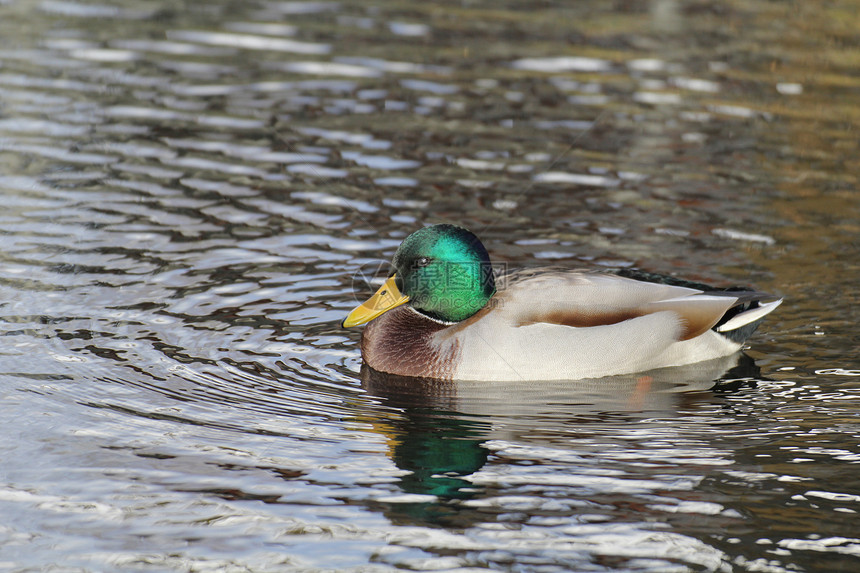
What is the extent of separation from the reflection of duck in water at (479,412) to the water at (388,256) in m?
0.03

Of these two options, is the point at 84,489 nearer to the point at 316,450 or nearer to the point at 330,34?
the point at 316,450

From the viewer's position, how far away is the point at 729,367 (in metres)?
Result: 7.85

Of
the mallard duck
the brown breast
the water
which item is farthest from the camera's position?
the brown breast

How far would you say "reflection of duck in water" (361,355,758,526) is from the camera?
237 inches

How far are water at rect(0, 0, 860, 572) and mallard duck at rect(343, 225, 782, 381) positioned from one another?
0.15m

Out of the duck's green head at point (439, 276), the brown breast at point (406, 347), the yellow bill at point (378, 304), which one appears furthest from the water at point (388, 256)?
the duck's green head at point (439, 276)

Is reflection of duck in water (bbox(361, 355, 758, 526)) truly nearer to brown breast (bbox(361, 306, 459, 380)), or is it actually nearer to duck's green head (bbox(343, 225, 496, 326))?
brown breast (bbox(361, 306, 459, 380))

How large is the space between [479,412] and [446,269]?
3.34 ft

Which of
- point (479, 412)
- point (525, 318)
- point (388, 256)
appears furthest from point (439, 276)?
point (388, 256)

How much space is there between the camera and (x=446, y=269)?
299 inches

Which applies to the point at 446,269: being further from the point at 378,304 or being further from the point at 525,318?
A: the point at 525,318

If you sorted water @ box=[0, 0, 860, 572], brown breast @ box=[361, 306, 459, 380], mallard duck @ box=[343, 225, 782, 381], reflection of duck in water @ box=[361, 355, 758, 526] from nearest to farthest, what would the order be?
water @ box=[0, 0, 860, 572] → reflection of duck in water @ box=[361, 355, 758, 526] → mallard duck @ box=[343, 225, 782, 381] → brown breast @ box=[361, 306, 459, 380]

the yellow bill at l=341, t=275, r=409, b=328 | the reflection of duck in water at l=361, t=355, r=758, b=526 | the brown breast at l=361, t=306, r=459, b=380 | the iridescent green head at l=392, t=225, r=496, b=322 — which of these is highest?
the iridescent green head at l=392, t=225, r=496, b=322

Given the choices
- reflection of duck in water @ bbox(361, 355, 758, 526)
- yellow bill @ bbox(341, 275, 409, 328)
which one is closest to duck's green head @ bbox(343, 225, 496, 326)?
yellow bill @ bbox(341, 275, 409, 328)
